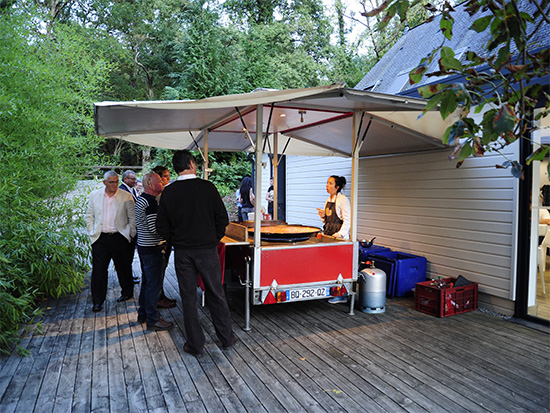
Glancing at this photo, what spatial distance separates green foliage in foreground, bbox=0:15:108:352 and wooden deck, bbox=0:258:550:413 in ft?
2.08

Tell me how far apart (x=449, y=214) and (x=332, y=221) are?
5.46ft

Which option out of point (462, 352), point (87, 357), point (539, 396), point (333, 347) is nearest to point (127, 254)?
point (87, 357)

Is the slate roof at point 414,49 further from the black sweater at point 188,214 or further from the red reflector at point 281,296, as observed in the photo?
the black sweater at point 188,214

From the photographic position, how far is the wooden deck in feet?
9.02

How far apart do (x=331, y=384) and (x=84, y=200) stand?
170 inches

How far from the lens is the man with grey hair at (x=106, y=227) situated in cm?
477

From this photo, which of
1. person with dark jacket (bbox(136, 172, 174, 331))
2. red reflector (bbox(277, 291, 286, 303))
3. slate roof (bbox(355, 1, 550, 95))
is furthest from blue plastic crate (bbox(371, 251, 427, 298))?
person with dark jacket (bbox(136, 172, 174, 331))

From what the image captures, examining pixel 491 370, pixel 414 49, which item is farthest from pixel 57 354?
pixel 414 49

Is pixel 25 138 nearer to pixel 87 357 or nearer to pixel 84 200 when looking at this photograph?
pixel 84 200

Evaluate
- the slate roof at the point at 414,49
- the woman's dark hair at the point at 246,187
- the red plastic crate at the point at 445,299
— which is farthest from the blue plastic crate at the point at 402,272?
the woman's dark hair at the point at 246,187

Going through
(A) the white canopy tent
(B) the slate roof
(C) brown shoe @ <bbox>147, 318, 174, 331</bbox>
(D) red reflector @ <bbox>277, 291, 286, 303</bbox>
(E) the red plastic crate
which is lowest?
(C) brown shoe @ <bbox>147, 318, 174, 331</bbox>

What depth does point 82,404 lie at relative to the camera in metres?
2.72

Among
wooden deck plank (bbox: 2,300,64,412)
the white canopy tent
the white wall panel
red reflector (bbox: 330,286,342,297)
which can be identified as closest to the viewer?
wooden deck plank (bbox: 2,300,64,412)

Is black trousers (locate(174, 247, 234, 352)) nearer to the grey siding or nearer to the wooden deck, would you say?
the wooden deck
